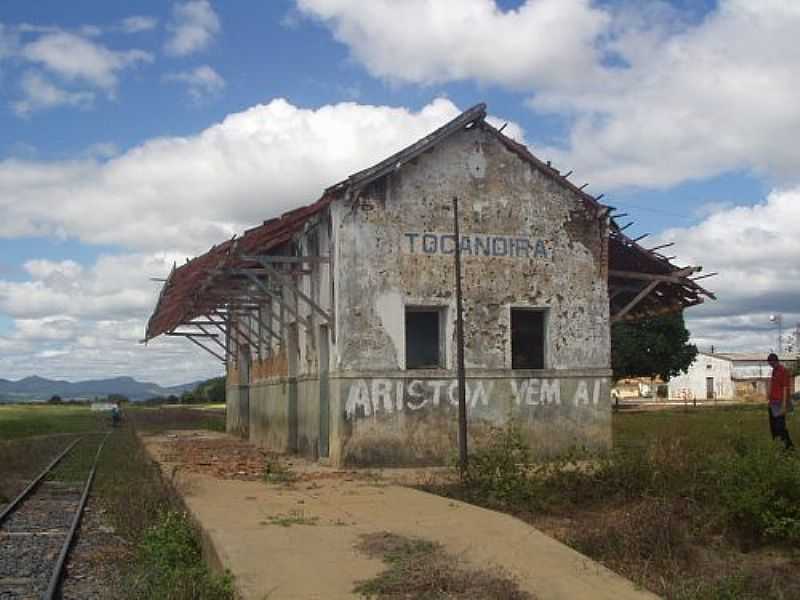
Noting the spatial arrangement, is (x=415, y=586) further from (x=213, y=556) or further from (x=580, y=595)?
(x=213, y=556)

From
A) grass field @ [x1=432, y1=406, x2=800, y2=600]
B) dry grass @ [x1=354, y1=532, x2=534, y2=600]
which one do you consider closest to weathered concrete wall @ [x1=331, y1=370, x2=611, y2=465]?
grass field @ [x1=432, y1=406, x2=800, y2=600]

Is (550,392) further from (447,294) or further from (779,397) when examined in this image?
(779,397)

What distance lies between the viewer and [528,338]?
17.1m

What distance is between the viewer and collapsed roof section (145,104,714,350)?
1577 cm

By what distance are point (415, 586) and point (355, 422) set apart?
8.40 metres

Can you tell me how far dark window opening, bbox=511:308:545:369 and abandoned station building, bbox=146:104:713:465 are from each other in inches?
0.9

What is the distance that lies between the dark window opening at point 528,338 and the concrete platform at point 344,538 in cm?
468

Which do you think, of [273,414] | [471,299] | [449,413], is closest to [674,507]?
[449,413]

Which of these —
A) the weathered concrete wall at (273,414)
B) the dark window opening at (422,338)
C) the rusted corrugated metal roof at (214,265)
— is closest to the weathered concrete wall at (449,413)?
the dark window opening at (422,338)

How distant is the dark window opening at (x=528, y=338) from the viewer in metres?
17.0

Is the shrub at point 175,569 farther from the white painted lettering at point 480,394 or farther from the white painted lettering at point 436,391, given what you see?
the white painted lettering at point 480,394

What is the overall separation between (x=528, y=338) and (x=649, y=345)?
117ft

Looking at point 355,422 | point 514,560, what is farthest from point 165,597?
point 355,422

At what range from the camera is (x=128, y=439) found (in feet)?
104
